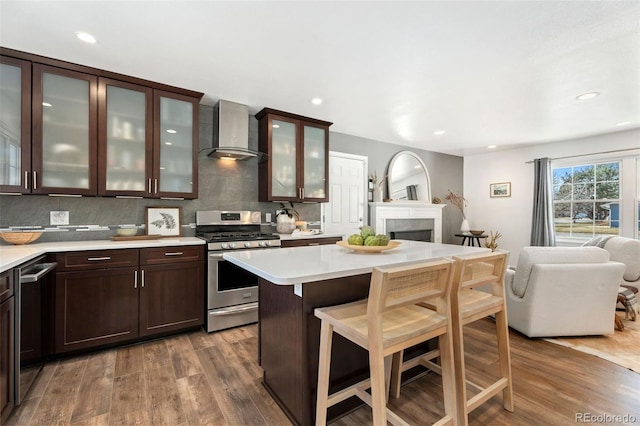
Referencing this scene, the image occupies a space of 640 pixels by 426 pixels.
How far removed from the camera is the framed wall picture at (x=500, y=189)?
5.96 metres

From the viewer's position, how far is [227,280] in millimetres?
3039

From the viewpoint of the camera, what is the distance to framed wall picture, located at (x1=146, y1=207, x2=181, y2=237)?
10.3ft

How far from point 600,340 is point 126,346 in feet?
14.2

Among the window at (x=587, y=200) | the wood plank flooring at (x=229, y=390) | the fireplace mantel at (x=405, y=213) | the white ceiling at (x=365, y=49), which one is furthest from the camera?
the fireplace mantel at (x=405, y=213)

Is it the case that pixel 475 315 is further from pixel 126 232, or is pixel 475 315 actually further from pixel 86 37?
pixel 86 37

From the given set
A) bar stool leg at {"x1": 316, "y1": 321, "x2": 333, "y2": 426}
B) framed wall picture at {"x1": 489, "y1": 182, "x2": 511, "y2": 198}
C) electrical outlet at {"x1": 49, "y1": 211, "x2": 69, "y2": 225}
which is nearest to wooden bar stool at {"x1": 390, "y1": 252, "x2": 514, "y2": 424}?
bar stool leg at {"x1": 316, "y1": 321, "x2": 333, "y2": 426}

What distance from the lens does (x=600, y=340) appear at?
8.93 ft

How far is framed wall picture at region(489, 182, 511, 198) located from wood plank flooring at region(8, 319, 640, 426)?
4.12 meters

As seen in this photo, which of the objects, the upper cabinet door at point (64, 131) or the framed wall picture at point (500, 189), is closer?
the upper cabinet door at point (64, 131)

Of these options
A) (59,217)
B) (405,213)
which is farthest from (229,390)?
(405,213)

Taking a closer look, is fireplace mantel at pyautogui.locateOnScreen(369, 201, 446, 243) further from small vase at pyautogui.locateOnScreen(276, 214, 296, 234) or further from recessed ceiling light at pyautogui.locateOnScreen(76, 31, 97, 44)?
recessed ceiling light at pyautogui.locateOnScreen(76, 31, 97, 44)

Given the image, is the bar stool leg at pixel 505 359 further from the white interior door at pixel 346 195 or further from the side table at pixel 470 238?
the side table at pixel 470 238

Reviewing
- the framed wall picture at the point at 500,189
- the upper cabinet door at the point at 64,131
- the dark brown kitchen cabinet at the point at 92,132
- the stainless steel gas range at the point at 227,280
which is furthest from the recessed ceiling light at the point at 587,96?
the upper cabinet door at the point at 64,131

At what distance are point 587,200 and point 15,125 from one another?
24.9 ft
